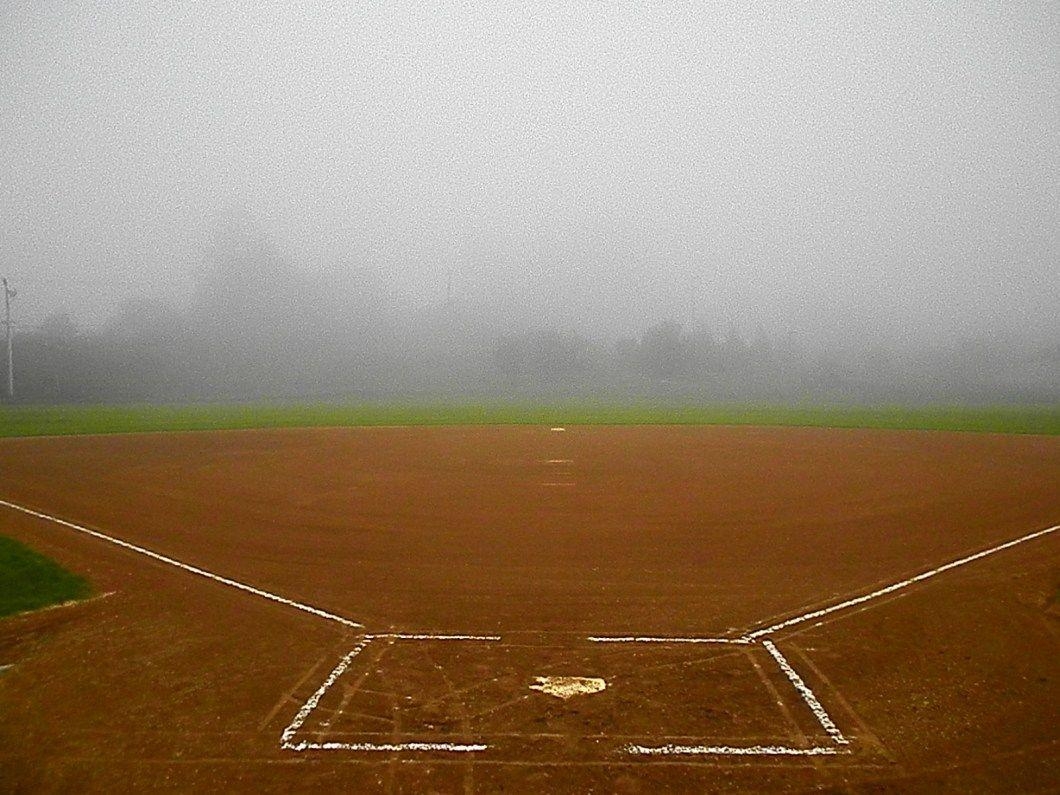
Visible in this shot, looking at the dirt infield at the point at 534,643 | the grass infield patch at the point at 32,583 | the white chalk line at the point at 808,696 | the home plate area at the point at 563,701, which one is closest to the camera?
the dirt infield at the point at 534,643

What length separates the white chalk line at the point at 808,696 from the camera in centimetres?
641

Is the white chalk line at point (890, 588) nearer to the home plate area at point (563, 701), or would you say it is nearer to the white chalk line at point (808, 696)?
the white chalk line at point (808, 696)

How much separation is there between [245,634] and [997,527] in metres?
15.3

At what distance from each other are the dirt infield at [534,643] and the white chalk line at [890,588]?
101mm

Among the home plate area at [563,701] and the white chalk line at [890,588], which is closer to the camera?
the home plate area at [563,701]

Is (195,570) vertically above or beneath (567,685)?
above

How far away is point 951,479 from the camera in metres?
22.1

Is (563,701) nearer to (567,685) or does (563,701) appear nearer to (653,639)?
(567,685)

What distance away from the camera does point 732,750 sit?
20.2 feet

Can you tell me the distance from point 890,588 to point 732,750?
618 centimetres

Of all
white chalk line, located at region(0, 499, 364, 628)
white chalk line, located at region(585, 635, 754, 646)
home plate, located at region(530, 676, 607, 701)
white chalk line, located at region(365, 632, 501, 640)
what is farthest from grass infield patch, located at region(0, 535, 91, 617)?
white chalk line, located at region(585, 635, 754, 646)

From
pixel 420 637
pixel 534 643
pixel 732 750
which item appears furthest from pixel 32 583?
pixel 732 750

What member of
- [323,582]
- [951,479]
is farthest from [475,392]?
[323,582]

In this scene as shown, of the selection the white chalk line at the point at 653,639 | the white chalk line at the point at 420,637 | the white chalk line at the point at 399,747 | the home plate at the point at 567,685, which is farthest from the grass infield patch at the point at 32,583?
the white chalk line at the point at 653,639
